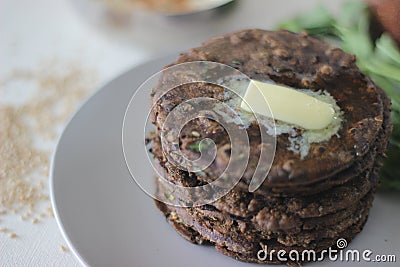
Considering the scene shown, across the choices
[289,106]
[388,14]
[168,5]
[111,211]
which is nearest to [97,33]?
[168,5]

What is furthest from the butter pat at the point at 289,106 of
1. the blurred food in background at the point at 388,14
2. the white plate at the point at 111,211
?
the blurred food in background at the point at 388,14

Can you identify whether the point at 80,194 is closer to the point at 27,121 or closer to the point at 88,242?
the point at 88,242

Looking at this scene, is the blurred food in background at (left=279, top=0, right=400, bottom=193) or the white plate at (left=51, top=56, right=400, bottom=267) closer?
the white plate at (left=51, top=56, right=400, bottom=267)

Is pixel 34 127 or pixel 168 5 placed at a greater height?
pixel 168 5

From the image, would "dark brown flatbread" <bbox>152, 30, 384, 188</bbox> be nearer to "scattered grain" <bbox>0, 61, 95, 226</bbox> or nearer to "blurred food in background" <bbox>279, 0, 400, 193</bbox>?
"blurred food in background" <bbox>279, 0, 400, 193</bbox>

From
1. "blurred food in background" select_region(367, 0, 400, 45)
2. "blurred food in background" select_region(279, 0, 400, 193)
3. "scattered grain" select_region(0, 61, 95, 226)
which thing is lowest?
"scattered grain" select_region(0, 61, 95, 226)

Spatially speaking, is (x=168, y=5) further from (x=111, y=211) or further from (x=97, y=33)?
(x=111, y=211)

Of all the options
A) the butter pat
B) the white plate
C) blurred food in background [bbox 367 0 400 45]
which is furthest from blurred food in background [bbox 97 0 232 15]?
the butter pat
